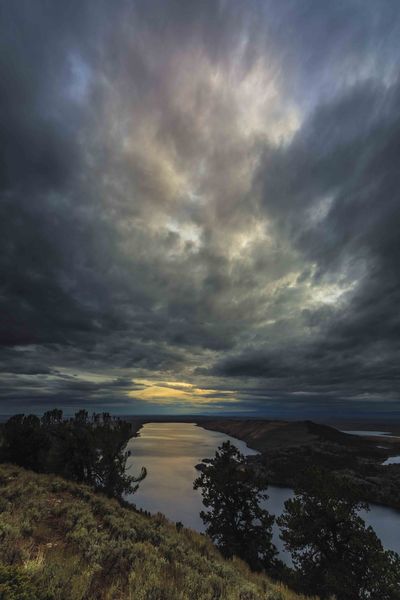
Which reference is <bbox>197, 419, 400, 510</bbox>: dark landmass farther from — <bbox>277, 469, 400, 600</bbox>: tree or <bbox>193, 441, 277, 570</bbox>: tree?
<bbox>277, 469, 400, 600</bbox>: tree

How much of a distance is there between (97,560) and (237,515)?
888 inches

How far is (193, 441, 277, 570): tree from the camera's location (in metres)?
26.0

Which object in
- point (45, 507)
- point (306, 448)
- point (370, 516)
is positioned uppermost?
point (45, 507)

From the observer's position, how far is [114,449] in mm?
33812

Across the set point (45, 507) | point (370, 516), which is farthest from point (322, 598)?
point (370, 516)

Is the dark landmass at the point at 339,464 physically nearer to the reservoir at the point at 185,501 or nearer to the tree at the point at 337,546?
the reservoir at the point at 185,501

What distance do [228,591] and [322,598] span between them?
47.1 ft

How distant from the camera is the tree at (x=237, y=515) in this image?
2602cm

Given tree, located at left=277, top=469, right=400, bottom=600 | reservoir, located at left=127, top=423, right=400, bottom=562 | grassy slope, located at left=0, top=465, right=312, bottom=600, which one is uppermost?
grassy slope, located at left=0, top=465, right=312, bottom=600

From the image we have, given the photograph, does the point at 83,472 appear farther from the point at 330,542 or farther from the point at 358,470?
the point at 358,470

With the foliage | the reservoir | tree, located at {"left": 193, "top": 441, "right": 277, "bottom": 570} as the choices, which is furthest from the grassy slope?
the reservoir

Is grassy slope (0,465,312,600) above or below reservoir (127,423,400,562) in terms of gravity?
above

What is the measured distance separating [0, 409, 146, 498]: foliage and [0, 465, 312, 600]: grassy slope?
14616mm

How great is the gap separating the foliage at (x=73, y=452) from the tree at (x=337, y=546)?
18433mm
